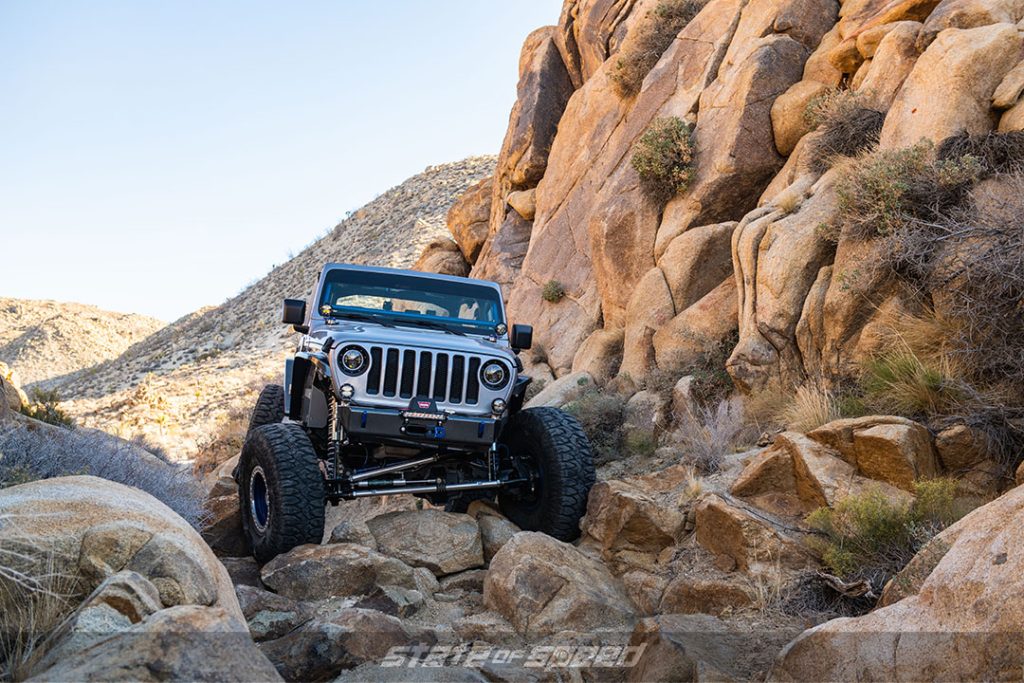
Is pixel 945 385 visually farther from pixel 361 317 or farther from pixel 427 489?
pixel 361 317

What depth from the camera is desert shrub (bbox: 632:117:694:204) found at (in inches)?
536

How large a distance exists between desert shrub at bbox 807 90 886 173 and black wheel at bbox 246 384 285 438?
23.5 ft

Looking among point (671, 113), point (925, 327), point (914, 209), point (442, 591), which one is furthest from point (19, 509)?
point (671, 113)

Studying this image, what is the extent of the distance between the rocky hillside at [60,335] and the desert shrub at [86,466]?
150 ft

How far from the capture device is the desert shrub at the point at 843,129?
10953mm

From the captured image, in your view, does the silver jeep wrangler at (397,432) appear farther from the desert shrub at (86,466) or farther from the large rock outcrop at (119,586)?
the large rock outcrop at (119,586)

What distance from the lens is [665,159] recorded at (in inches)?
541

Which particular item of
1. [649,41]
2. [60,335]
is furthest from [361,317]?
[60,335]

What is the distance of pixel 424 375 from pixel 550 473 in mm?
1387

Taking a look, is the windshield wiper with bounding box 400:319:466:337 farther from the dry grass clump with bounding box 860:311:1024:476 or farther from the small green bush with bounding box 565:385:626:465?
the dry grass clump with bounding box 860:311:1024:476

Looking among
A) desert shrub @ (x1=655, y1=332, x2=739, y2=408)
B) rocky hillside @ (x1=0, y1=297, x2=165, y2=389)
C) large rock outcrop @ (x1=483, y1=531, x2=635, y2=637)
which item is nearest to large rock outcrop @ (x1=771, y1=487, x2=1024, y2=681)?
large rock outcrop @ (x1=483, y1=531, x2=635, y2=637)

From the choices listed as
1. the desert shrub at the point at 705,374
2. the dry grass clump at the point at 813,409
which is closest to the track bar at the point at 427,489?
the dry grass clump at the point at 813,409

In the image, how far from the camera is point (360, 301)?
8.91 meters

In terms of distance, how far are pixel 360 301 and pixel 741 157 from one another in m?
6.68
